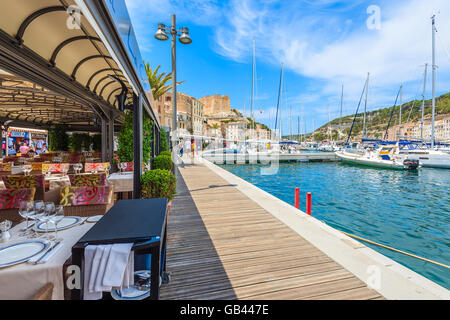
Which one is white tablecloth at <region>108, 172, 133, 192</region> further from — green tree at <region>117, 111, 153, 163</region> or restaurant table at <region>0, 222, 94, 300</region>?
restaurant table at <region>0, 222, 94, 300</region>

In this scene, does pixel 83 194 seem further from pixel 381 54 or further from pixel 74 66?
pixel 381 54

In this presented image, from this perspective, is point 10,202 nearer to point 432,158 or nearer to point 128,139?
point 128,139

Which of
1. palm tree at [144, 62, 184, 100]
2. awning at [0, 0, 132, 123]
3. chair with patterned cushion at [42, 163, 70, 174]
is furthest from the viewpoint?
palm tree at [144, 62, 184, 100]

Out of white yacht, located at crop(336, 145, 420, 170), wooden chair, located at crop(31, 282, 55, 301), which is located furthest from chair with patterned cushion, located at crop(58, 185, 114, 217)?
white yacht, located at crop(336, 145, 420, 170)

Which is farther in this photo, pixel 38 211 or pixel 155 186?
pixel 155 186

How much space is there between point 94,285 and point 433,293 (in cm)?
334

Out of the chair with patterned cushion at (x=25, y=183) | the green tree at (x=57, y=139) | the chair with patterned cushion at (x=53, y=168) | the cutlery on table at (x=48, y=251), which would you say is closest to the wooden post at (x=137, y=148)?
the chair with patterned cushion at (x=25, y=183)

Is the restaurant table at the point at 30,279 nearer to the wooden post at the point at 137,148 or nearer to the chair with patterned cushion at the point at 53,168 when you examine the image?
the wooden post at the point at 137,148

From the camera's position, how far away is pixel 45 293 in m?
1.45

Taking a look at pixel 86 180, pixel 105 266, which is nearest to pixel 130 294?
pixel 105 266

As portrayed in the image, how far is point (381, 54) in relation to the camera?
7.89m

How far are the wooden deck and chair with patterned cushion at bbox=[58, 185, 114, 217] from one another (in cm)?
129

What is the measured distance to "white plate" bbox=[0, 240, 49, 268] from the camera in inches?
61.2

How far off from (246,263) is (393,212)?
8370mm
